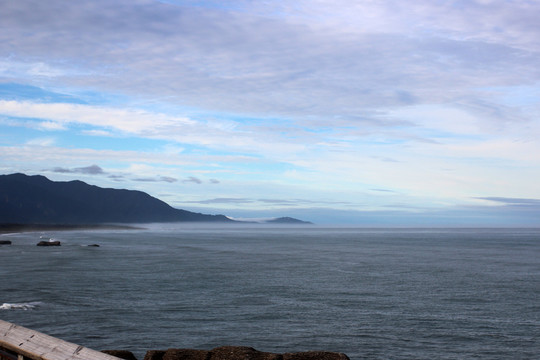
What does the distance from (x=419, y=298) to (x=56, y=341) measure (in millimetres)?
35707

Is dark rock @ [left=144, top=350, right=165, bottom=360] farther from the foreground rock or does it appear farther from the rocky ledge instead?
the foreground rock

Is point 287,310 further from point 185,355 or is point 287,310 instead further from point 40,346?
point 40,346

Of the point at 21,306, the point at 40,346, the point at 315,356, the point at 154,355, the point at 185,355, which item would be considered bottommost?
the point at 21,306

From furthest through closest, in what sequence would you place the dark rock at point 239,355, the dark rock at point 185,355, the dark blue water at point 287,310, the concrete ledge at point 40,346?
1. the dark blue water at point 287,310
2. the dark rock at point 185,355
3. the dark rock at point 239,355
4. the concrete ledge at point 40,346

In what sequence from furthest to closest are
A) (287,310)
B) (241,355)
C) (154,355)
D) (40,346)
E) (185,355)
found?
1. (287,310)
2. (154,355)
3. (185,355)
4. (241,355)
5. (40,346)

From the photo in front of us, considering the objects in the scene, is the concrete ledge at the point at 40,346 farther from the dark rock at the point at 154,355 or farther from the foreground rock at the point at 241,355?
the dark rock at the point at 154,355

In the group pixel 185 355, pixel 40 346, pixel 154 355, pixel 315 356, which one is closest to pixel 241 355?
pixel 185 355

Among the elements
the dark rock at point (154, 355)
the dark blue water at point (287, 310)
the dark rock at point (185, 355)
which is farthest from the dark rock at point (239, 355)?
the dark blue water at point (287, 310)

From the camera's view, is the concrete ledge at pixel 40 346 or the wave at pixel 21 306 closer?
the concrete ledge at pixel 40 346

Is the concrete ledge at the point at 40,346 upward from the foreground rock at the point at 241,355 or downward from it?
upward

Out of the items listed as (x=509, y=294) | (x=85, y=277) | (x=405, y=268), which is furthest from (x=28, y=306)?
(x=405, y=268)

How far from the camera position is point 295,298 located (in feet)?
124

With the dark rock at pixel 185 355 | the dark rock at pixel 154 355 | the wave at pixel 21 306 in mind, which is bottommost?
the wave at pixel 21 306

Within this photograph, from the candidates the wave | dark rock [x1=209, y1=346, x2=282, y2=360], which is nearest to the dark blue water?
the wave
